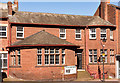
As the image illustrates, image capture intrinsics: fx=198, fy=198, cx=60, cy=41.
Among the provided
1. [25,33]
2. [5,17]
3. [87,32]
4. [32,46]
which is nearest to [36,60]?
[32,46]

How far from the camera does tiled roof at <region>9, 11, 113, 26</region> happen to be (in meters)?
26.8

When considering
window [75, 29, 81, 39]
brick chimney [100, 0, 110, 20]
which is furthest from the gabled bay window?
brick chimney [100, 0, 110, 20]

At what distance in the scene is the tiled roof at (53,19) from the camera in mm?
26769

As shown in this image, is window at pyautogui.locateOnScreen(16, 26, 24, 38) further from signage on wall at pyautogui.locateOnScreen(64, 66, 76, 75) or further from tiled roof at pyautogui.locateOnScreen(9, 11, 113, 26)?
signage on wall at pyautogui.locateOnScreen(64, 66, 76, 75)

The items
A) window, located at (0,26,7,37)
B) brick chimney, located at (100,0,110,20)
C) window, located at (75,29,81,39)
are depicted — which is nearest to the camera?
window, located at (0,26,7,37)

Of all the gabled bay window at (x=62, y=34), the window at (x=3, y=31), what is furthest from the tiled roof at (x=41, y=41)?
the gabled bay window at (x=62, y=34)

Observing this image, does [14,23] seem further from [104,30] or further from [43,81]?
[104,30]

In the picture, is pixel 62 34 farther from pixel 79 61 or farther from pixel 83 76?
pixel 83 76

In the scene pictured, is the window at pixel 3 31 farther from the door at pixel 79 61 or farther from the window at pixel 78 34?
the door at pixel 79 61

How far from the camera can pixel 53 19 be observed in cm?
2855

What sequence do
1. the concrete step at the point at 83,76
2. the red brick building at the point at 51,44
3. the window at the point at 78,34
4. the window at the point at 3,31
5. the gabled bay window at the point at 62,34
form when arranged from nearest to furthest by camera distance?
the red brick building at the point at 51,44, the concrete step at the point at 83,76, the window at the point at 3,31, the gabled bay window at the point at 62,34, the window at the point at 78,34

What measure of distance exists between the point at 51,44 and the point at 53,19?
22.3 ft

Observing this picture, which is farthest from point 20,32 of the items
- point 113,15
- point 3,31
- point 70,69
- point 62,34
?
point 113,15

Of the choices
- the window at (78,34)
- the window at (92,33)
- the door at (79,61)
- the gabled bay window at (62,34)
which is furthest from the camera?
the door at (79,61)
